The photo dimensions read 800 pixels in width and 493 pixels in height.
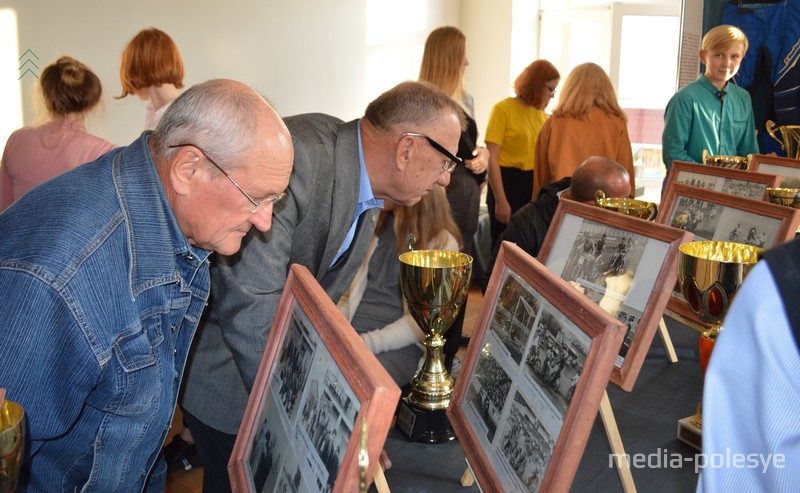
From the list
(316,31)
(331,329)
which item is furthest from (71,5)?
(331,329)

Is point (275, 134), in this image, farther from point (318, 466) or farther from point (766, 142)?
point (766, 142)

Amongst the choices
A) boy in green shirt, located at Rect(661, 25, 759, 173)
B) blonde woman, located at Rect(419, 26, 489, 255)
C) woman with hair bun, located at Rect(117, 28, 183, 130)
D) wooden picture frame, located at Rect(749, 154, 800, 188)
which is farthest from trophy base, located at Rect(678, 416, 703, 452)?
woman with hair bun, located at Rect(117, 28, 183, 130)

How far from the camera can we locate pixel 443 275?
1464 mm

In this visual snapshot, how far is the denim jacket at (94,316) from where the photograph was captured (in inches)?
37.9

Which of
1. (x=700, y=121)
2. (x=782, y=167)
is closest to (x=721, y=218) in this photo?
(x=782, y=167)

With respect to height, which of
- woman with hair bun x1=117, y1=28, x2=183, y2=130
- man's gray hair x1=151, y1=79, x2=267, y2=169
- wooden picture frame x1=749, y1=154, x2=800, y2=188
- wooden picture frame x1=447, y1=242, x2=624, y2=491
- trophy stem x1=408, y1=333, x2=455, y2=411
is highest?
woman with hair bun x1=117, y1=28, x2=183, y2=130

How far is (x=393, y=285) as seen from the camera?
240 cm

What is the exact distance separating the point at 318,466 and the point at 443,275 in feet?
2.33

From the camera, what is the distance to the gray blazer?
1323mm

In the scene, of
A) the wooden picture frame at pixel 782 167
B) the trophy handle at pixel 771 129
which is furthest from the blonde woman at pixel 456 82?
the trophy handle at pixel 771 129

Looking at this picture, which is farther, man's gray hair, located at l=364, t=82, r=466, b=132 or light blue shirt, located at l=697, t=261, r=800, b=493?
man's gray hair, located at l=364, t=82, r=466, b=132

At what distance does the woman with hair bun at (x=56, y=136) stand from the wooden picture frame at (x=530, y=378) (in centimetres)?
227

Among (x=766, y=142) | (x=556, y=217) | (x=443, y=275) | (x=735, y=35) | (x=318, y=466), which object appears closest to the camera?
(x=318, y=466)

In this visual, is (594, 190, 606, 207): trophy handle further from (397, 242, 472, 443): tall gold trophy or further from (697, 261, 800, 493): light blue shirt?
(697, 261, 800, 493): light blue shirt
